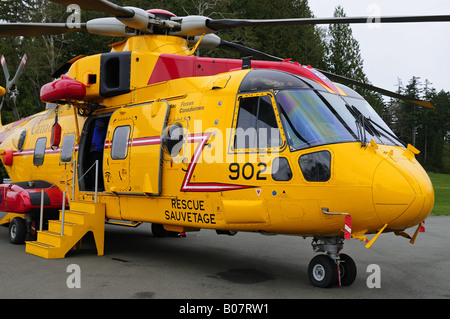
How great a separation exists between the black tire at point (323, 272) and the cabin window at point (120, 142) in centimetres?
403

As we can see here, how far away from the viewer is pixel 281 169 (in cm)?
621

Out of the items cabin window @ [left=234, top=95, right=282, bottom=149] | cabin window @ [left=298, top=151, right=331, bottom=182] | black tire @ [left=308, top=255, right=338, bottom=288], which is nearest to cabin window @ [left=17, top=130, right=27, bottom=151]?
cabin window @ [left=234, top=95, right=282, bottom=149]

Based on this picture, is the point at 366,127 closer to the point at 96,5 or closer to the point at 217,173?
the point at 217,173

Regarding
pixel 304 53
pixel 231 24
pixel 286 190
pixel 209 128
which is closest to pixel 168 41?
pixel 231 24

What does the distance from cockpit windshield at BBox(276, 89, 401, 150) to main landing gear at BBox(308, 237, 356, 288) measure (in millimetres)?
1418

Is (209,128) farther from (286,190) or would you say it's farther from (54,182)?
(54,182)

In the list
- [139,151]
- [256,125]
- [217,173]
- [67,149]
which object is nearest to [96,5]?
[139,151]

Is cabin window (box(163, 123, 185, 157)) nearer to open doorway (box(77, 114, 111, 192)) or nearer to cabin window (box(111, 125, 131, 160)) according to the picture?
cabin window (box(111, 125, 131, 160))

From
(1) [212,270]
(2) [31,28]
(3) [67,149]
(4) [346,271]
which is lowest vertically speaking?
(1) [212,270]

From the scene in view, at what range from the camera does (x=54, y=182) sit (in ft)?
35.0

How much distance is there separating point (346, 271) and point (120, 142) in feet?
15.5

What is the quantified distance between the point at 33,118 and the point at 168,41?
5.65 m

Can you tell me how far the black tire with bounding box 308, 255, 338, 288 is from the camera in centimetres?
613

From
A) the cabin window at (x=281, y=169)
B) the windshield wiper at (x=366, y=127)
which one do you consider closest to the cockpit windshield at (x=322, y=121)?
the windshield wiper at (x=366, y=127)
